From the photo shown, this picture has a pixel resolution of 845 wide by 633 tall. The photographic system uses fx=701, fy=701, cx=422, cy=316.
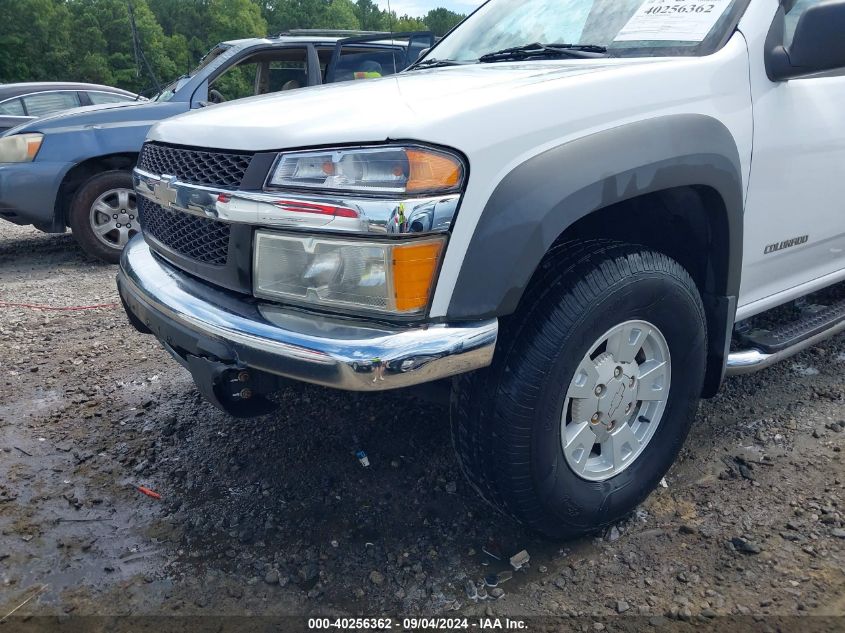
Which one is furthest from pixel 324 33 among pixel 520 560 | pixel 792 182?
pixel 520 560

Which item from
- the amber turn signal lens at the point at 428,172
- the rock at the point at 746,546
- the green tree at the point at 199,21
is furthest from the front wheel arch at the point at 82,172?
the green tree at the point at 199,21

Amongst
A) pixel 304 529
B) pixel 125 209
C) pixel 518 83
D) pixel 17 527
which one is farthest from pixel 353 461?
pixel 125 209

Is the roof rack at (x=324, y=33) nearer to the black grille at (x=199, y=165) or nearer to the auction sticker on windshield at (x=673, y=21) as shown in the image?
the auction sticker on windshield at (x=673, y=21)

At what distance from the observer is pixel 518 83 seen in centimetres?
203

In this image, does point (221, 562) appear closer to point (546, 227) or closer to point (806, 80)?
point (546, 227)

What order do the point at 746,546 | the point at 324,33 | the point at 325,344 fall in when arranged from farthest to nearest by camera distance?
the point at 324,33 < the point at 746,546 < the point at 325,344

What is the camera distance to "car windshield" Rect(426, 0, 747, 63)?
2.36 m

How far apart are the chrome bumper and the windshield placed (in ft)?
15.1

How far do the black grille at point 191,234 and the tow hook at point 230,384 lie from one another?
312 millimetres

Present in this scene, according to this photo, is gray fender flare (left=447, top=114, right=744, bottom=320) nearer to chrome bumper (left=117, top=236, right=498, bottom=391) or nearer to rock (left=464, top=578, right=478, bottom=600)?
chrome bumper (left=117, top=236, right=498, bottom=391)

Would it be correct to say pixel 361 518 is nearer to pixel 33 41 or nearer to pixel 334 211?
pixel 334 211

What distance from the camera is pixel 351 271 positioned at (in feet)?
5.77

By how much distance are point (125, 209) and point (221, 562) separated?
418 cm

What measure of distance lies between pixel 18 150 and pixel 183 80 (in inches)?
57.8
